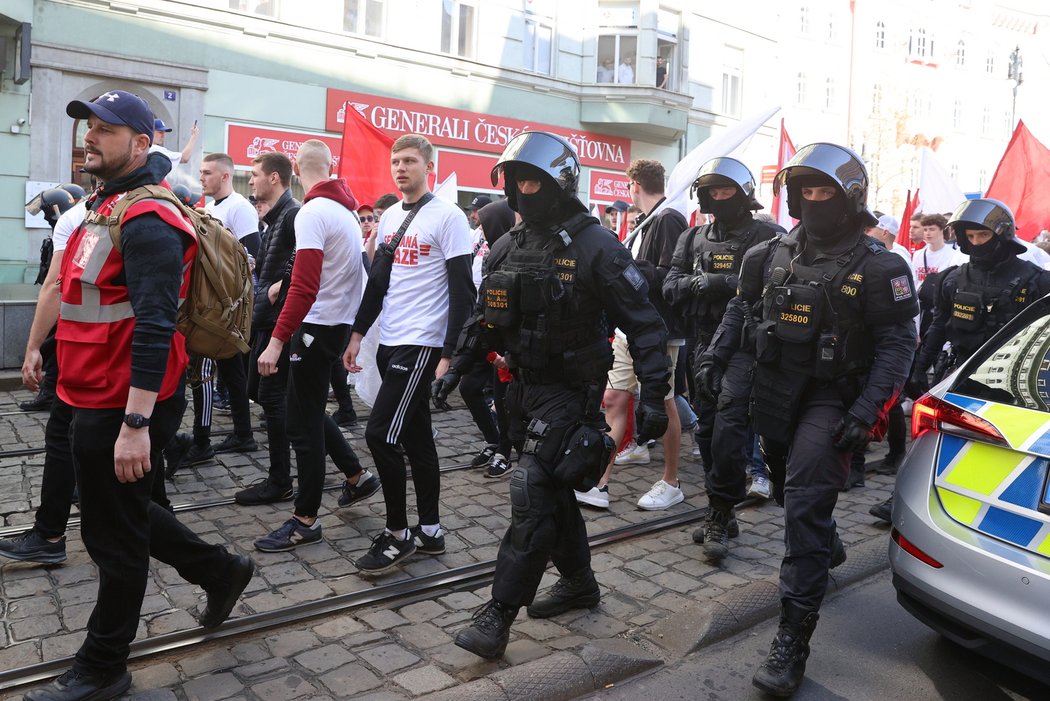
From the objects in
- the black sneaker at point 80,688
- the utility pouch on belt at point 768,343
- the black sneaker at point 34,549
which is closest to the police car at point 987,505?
the utility pouch on belt at point 768,343

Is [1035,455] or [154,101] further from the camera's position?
[154,101]

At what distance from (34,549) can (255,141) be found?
13042 millimetres

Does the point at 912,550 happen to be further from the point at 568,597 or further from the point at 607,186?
the point at 607,186

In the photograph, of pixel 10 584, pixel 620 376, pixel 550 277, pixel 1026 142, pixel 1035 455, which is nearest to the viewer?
pixel 1035 455

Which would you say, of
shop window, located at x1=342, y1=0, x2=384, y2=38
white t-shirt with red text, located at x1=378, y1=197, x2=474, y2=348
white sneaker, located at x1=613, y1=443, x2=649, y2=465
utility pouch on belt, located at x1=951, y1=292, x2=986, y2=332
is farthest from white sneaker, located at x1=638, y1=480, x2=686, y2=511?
shop window, located at x1=342, y1=0, x2=384, y2=38

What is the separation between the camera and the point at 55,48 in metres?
14.2

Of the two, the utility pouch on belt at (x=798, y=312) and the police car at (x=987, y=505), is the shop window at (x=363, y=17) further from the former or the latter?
the police car at (x=987, y=505)

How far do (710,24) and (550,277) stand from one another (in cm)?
2260

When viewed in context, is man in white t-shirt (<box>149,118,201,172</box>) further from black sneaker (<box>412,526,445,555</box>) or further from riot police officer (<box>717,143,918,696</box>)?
riot police officer (<box>717,143,918,696</box>)

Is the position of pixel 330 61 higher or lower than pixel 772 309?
higher

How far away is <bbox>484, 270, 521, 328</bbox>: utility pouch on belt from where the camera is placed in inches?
152

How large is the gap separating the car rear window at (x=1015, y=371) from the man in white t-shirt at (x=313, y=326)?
304cm

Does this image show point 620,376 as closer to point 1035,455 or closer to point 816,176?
point 816,176

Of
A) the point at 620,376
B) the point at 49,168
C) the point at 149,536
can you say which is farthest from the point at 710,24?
the point at 149,536
